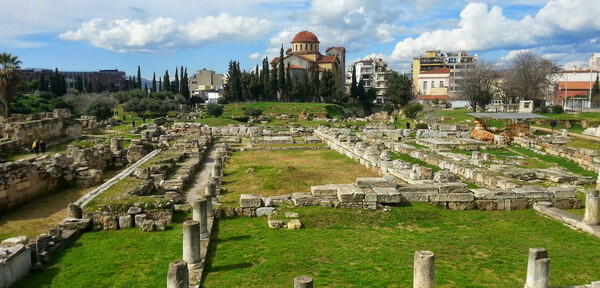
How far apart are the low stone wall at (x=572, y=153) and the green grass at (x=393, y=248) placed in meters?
9.75

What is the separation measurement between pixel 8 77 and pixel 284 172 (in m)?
41.4

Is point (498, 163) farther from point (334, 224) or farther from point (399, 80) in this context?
point (399, 80)

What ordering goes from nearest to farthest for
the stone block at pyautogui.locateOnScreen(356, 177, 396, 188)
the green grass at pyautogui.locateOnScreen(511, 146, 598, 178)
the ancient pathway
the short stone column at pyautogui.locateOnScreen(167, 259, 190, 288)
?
the short stone column at pyautogui.locateOnScreen(167, 259, 190, 288), the stone block at pyautogui.locateOnScreen(356, 177, 396, 188), the ancient pathway, the green grass at pyautogui.locateOnScreen(511, 146, 598, 178)

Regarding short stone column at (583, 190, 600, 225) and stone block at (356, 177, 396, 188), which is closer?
short stone column at (583, 190, 600, 225)

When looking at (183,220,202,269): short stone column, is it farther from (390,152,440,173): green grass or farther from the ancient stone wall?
the ancient stone wall

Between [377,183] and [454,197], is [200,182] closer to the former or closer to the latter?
[377,183]

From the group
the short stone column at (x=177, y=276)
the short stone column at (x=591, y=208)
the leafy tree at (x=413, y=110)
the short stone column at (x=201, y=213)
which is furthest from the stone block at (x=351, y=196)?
the leafy tree at (x=413, y=110)

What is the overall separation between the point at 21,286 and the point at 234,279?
4087 mm

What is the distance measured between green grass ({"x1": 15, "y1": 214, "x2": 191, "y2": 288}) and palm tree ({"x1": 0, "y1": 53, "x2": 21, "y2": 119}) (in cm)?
4433

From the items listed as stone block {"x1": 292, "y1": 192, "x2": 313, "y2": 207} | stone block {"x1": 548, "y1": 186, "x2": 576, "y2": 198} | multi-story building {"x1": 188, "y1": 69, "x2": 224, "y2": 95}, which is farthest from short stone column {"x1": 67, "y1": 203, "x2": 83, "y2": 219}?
multi-story building {"x1": 188, "y1": 69, "x2": 224, "y2": 95}

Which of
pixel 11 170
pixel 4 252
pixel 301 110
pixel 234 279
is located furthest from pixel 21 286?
pixel 301 110

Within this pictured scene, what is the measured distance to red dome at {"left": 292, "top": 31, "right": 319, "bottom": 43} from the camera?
10106 cm

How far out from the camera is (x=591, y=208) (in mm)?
10594

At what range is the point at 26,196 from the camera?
15.2 m
